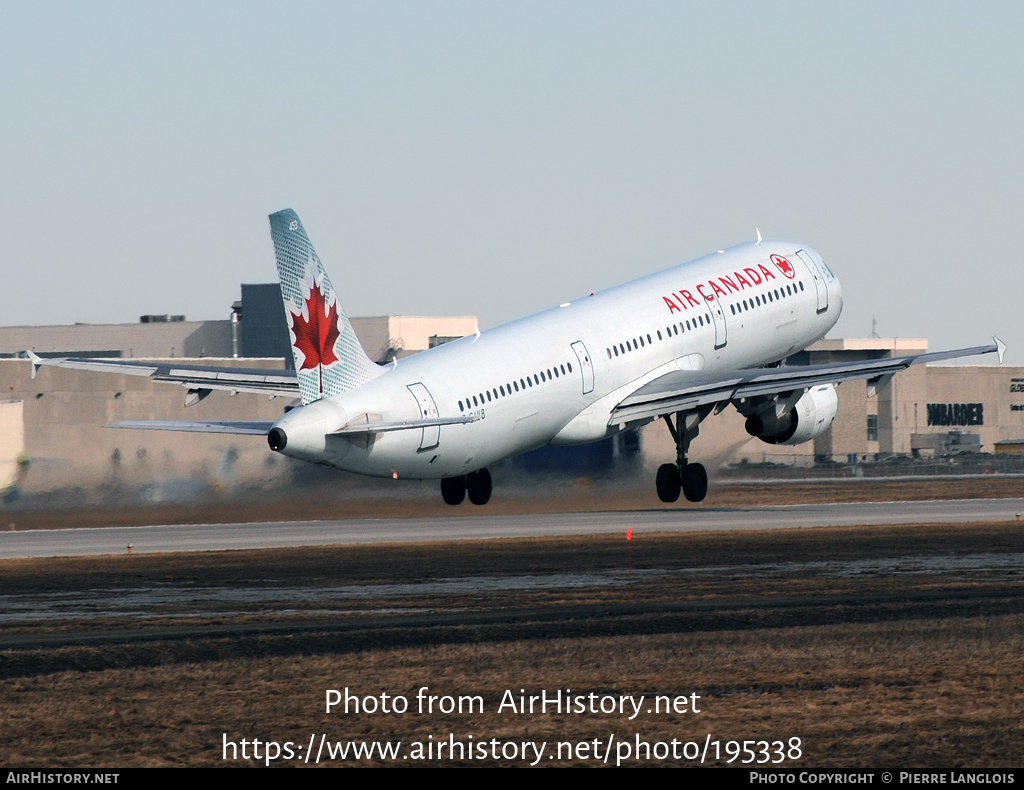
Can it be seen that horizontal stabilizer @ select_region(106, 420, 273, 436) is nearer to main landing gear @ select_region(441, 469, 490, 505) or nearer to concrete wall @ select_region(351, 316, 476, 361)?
main landing gear @ select_region(441, 469, 490, 505)

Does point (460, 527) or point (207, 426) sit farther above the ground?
point (207, 426)

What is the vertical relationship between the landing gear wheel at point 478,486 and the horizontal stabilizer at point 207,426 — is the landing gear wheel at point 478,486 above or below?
below

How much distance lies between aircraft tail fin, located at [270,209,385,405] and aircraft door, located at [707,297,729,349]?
54.2 feet

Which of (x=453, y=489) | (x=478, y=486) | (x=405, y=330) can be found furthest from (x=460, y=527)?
(x=405, y=330)

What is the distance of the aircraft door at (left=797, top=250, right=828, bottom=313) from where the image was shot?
2338 inches

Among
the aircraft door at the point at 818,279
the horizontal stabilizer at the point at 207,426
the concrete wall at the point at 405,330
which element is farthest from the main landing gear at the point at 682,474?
the concrete wall at the point at 405,330

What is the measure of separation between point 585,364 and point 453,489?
6526 millimetres

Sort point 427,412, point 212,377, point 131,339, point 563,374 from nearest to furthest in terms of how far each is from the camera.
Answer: point 427,412 < point 563,374 < point 212,377 < point 131,339

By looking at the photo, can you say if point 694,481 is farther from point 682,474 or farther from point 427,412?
point 427,412

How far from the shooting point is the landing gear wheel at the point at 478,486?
52906 mm

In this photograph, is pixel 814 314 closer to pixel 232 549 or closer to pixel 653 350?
pixel 653 350

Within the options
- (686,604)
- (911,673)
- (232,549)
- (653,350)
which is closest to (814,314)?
(653,350)

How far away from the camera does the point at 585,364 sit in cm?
5066

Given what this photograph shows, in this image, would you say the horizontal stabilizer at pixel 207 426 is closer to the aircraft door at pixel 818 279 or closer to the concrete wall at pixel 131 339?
the aircraft door at pixel 818 279
